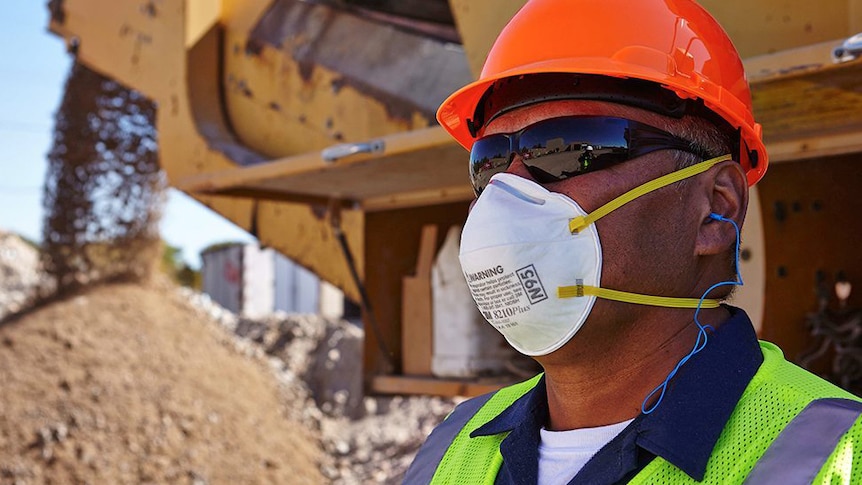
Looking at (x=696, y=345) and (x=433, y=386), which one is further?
(x=433, y=386)

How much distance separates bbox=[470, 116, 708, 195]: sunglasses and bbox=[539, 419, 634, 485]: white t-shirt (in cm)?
39

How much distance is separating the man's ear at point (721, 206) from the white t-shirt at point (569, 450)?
0.99 ft

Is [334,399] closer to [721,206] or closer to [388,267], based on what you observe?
[388,267]

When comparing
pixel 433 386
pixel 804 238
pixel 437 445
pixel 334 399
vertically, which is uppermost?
pixel 804 238

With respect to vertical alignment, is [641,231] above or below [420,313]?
above

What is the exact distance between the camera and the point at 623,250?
4.58 feet

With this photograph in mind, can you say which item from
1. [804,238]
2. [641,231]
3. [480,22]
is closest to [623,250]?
[641,231]

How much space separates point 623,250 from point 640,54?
33 centimetres

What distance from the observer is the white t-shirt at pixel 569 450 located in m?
1.39

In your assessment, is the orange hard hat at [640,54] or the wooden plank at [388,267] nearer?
the orange hard hat at [640,54]

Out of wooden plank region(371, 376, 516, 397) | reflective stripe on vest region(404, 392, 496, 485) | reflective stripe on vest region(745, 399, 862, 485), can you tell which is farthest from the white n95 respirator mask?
wooden plank region(371, 376, 516, 397)

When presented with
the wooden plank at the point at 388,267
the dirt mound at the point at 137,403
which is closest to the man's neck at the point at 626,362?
the wooden plank at the point at 388,267

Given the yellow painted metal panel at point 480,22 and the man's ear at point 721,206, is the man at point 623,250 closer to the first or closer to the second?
the man's ear at point 721,206

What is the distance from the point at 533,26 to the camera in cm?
163
